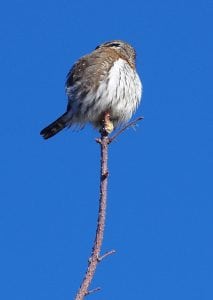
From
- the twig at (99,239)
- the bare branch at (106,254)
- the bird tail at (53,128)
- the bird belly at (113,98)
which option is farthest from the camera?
the bird tail at (53,128)

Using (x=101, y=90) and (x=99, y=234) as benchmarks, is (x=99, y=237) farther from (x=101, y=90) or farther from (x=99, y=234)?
(x=101, y=90)

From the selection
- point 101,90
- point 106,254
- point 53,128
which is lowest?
point 106,254

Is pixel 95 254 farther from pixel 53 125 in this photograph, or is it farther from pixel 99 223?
pixel 53 125

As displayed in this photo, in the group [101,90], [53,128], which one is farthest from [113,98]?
[53,128]

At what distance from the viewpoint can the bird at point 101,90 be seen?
267 inches

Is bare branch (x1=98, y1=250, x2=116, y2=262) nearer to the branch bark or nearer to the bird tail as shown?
the branch bark

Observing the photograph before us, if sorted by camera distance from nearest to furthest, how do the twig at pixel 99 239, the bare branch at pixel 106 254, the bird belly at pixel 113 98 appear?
the twig at pixel 99 239
the bare branch at pixel 106 254
the bird belly at pixel 113 98

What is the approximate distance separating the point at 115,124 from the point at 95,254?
4109 mm

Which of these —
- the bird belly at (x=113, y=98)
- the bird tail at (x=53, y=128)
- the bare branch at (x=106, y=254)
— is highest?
the bird tail at (x=53, y=128)

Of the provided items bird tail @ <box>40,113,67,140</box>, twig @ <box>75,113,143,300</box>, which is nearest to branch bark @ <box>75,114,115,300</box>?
twig @ <box>75,113,143,300</box>

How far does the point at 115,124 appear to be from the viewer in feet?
23.4

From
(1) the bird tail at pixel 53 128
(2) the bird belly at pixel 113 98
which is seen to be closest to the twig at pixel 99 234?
(2) the bird belly at pixel 113 98

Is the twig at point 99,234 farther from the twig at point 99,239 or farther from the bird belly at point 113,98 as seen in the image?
the bird belly at point 113,98

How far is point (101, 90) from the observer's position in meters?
6.79
